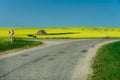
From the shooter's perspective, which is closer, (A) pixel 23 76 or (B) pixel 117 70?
(A) pixel 23 76

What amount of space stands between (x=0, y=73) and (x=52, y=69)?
2.52m

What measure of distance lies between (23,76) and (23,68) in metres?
2.53

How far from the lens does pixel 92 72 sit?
47.7 feet

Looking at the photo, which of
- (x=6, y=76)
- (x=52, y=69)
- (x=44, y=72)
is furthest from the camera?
(x=52, y=69)

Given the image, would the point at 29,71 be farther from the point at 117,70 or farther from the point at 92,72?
the point at 117,70

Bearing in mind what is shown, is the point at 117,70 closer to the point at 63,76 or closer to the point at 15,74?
the point at 63,76

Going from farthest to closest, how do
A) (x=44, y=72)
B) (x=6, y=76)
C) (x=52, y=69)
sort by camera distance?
1. (x=52, y=69)
2. (x=44, y=72)
3. (x=6, y=76)

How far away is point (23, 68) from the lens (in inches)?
608

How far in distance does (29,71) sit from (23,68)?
44.6 inches

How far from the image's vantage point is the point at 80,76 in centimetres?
1329

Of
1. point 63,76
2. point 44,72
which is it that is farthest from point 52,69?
point 63,76

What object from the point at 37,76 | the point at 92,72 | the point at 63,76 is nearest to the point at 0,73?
the point at 37,76

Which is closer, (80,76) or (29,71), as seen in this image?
(80,76)

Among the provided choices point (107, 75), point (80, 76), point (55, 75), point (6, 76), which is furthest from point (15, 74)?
point (107, 75)
